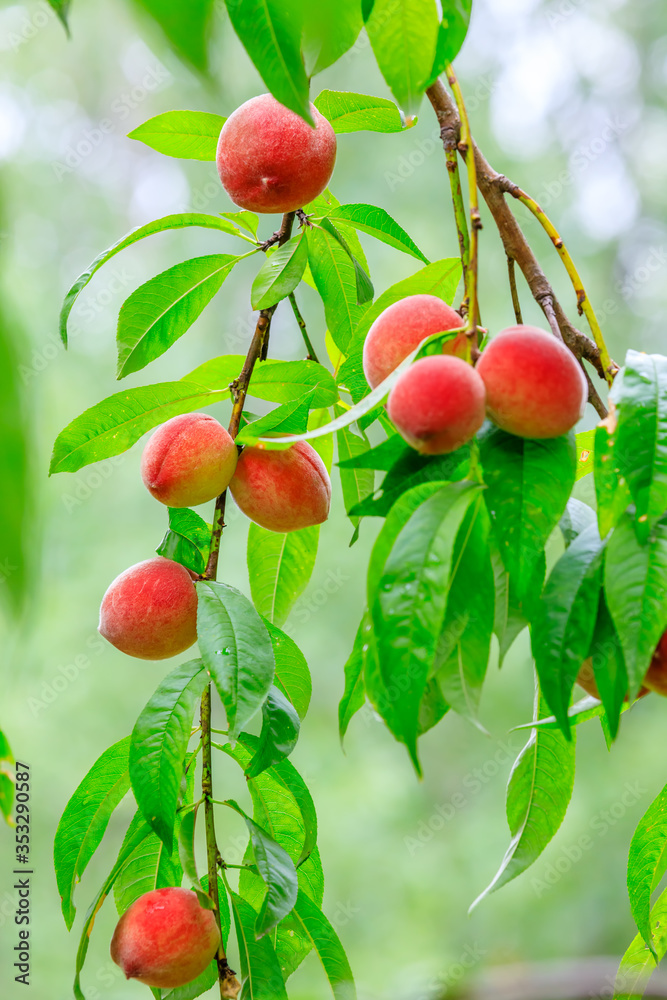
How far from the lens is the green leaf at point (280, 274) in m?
0.47

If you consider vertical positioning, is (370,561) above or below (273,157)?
below

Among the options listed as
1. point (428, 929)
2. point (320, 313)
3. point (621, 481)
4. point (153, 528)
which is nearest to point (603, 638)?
point (621, 481)

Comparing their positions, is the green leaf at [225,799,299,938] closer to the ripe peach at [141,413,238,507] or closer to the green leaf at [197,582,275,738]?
the green leaf at [197,582,275,738]

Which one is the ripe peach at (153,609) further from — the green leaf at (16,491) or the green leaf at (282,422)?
the green leaf at (16,491)

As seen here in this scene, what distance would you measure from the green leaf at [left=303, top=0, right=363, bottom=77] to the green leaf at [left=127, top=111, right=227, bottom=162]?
0.22 m

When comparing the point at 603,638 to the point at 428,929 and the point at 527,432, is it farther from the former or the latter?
the point at 428,929

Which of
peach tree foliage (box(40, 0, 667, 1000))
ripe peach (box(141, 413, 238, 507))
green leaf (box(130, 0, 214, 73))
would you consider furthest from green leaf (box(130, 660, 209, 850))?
green leaf (box(130, 0, 214, 73))

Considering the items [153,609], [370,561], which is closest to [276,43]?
[370,561]

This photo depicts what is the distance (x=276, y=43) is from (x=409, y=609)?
196 mm

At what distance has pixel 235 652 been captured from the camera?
412 millimetres

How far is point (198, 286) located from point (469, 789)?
2767 millimetres

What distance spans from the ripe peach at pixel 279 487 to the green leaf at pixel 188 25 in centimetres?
33

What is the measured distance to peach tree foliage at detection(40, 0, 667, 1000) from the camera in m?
0.32

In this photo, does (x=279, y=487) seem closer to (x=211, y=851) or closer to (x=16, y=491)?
(x=211, y=851)
